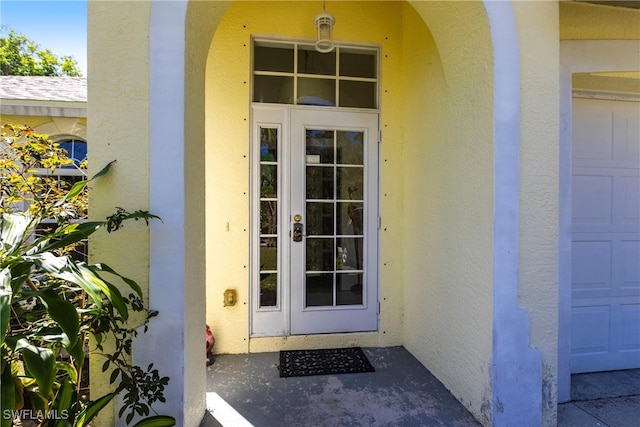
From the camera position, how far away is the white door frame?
236 cm

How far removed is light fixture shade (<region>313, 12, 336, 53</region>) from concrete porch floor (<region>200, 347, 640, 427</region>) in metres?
3.08

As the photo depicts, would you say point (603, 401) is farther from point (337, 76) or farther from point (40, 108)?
point (40, 108)

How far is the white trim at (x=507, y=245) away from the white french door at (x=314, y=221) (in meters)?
1.37

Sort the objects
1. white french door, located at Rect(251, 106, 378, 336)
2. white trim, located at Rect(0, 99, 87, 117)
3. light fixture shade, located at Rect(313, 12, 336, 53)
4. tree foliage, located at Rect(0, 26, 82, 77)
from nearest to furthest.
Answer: light fixture shade, located at Rect(313, 12, 336, 53), white french door, located at Rect(251, 106, 378, 336), white trim, located at Rect(0, 99, 87, 117), tree foliage, located at Rect(0, 26, 82, 77)

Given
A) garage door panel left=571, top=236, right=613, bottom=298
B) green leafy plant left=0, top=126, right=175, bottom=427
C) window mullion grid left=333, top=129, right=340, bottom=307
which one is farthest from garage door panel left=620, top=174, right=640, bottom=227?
green leafy plant left=0, top=126, right=175, bottom=427

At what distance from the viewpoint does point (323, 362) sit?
290 cm

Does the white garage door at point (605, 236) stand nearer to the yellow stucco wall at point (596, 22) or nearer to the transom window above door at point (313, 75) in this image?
the yellow stucco wall at point (596, 22)

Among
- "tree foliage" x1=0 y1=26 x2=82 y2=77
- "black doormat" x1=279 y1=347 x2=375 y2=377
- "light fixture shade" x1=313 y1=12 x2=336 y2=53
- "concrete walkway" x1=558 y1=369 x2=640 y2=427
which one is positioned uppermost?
"tree foliage" x1=0 y1=26 x2=82 y2=77

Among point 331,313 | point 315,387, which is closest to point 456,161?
point 331,313

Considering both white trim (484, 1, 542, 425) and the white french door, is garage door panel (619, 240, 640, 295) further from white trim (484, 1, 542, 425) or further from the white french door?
the white french door

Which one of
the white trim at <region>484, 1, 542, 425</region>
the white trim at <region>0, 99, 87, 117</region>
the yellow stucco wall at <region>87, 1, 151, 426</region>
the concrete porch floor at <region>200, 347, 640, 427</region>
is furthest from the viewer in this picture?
the white trim at <region>0, 99, 87, 117</region>

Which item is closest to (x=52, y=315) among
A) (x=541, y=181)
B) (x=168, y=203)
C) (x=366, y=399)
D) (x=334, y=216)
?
(x=168, y=203)

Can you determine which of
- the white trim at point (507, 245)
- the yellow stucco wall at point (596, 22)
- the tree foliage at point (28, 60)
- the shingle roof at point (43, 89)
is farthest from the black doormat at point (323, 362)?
the tree foliage at point (28, 60)

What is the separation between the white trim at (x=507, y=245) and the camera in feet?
6.72
